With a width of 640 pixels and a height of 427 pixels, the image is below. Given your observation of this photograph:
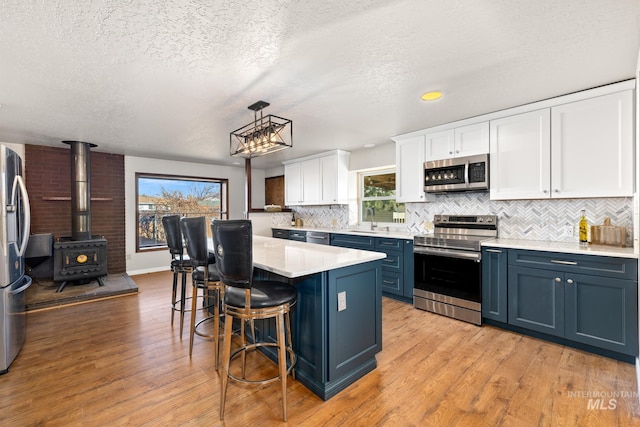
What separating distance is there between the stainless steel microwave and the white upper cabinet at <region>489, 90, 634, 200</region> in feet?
0.32

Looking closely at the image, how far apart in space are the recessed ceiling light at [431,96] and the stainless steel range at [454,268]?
4.90 ft

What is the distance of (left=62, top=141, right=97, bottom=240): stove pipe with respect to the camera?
4.35 m

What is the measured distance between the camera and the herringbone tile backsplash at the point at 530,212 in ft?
8.93

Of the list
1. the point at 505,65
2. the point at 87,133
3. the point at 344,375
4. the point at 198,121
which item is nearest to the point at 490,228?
the point at 505,65

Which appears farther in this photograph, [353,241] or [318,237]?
[318,237]

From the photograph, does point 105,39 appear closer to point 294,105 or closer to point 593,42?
point 294,105

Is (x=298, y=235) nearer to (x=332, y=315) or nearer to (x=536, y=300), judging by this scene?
(x=332, y=315)

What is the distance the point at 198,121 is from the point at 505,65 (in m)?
3.06

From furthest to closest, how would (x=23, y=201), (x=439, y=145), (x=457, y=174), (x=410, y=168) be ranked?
(x=410, y=168), (x=439, y=145), (x=457, y=174), (x=23, y=201)

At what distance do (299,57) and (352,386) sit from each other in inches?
91.1

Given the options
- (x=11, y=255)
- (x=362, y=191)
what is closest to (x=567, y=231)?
(x=362, y=191)

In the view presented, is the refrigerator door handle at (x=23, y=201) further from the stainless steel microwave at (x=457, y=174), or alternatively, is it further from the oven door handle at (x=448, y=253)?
the stainless steel microwave at (x=457, y=174)

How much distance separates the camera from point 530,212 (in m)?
3.20

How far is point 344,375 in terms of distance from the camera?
2002 millimetres
